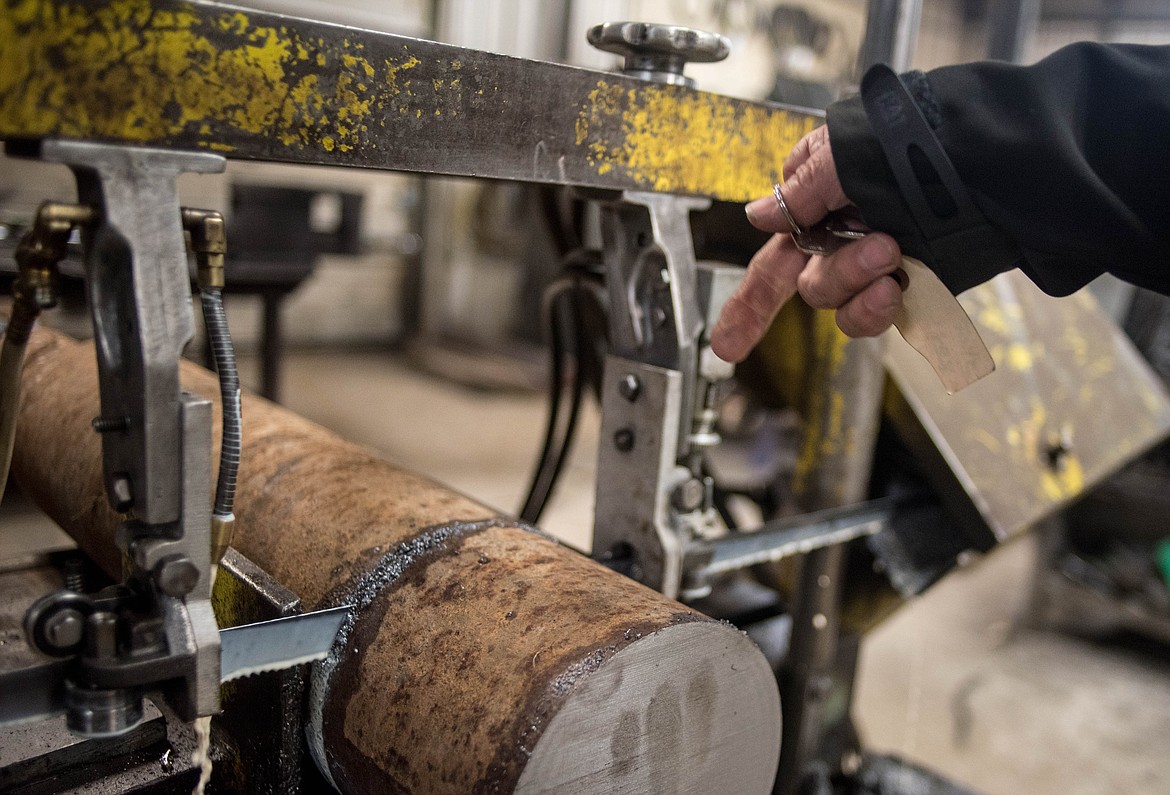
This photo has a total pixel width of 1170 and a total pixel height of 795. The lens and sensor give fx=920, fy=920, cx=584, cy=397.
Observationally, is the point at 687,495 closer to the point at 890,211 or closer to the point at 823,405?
the point at 890,211

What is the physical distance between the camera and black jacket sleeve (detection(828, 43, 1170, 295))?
812 millimetres

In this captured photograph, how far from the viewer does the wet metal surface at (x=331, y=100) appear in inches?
24.6

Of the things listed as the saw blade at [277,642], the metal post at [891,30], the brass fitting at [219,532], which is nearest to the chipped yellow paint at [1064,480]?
the metal post at [891,30]

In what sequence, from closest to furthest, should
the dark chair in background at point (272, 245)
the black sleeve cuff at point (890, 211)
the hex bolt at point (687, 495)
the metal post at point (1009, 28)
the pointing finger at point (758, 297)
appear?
the black sleeve cuff at point (890, 211), the pointing finger at point (758, 297), the hex bolt at point (687, 495), the metal post at point (1009, 28), the dark chair in background at point (272, 245)

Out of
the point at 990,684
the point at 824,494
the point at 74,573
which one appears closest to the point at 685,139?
the point at 824,494

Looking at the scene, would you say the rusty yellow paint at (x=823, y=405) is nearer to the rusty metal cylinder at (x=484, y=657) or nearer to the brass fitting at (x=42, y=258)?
the rusty metal cylinder at (x=484, y=657)

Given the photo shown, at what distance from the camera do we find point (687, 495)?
1.11m

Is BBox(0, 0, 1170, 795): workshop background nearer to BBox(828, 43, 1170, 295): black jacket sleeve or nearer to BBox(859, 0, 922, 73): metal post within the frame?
BBox(859, 0, 922, 73): metal post

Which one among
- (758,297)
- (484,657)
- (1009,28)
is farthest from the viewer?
(1009,28)

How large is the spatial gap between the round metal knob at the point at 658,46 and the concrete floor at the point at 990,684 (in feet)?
4.02

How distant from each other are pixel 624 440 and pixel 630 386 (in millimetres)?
69

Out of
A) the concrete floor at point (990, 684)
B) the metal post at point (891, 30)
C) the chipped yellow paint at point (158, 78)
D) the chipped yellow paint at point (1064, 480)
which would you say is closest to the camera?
the chipped yellow paint at point (158, 78)

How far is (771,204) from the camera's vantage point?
94 cm

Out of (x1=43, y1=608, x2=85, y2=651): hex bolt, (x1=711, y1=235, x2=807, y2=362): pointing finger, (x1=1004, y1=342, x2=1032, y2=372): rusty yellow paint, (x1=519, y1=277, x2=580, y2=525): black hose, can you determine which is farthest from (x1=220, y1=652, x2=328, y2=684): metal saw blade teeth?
(x1=1004, y1=342, x2=1032, y2=372): rusty yellow paint
